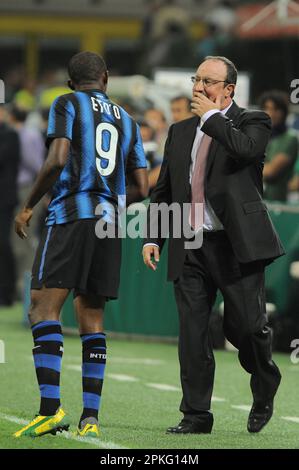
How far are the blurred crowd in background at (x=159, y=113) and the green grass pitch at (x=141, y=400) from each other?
1738 millimetres

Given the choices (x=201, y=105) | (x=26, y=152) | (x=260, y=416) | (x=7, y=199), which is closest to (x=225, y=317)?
(x=260, y=416)

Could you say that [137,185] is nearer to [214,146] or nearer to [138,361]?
[214,146]

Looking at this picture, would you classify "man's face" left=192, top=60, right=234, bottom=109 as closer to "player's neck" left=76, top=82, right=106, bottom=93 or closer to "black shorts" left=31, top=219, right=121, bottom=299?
"player's neck" left=76, top=82, right=106, bottom=93

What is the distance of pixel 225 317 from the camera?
9.09 m

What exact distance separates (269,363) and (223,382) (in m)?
2.90

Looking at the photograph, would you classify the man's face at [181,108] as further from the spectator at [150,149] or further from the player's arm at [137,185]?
the player's arm at [137,185]

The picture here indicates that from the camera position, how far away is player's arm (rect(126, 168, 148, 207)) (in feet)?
29.6

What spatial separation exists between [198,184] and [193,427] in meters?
1.31

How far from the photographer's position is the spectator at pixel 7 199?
17672 millimetres

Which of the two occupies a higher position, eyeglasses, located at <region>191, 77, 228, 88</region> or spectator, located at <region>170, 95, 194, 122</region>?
spectator, located at <region>170, 95, 194, 122</region>

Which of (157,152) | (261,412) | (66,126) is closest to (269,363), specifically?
(261,412)

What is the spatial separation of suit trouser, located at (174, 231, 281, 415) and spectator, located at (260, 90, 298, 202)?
17.3 feet

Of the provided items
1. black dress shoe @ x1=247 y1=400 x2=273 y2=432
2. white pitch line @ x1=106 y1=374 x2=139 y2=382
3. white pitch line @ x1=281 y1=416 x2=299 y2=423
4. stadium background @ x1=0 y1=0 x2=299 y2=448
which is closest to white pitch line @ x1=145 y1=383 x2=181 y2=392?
stadium background @ x1=0 y1=0 x2=299 y2=448
